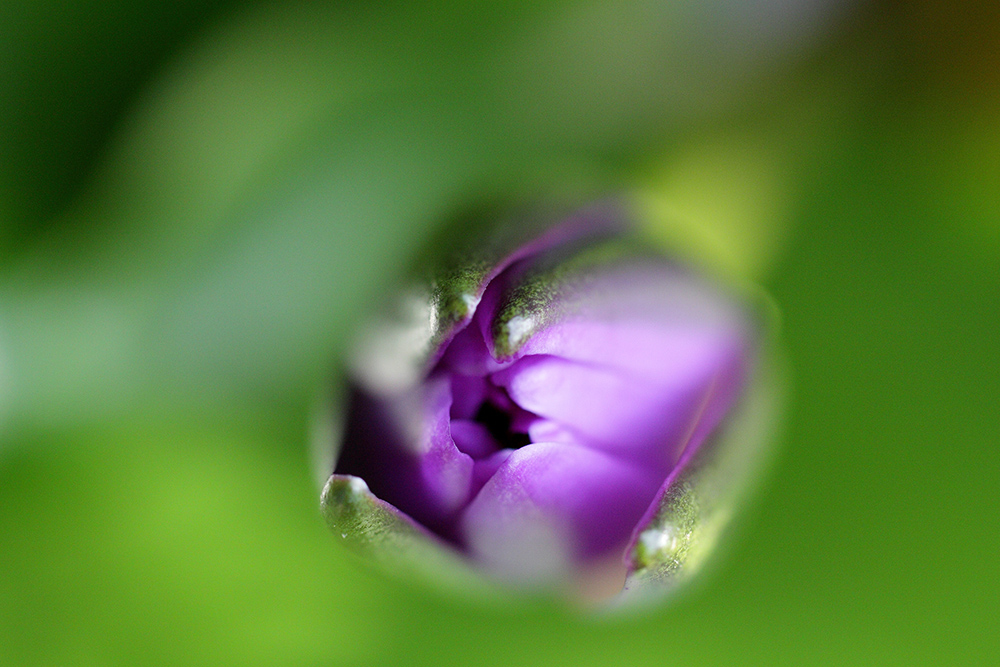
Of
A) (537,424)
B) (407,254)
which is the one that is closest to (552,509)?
(537,424)

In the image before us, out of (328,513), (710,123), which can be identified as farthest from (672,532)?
(710,123)

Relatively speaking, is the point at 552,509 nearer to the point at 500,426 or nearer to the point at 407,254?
the point at 500,426

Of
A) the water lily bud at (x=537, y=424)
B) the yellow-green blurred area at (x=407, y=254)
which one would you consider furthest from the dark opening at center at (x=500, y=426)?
the yellow-green blurred area at (x=407, y=254)

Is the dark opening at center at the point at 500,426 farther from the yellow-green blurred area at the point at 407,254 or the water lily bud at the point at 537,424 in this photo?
the yellow-green blurred area at the point at 407,254

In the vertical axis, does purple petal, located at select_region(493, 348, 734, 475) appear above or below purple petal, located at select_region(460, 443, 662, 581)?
above

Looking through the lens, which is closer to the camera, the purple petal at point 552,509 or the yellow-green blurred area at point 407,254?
the purple petal at point 552,509

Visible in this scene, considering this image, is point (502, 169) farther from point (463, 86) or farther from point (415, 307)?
point (415, 307)

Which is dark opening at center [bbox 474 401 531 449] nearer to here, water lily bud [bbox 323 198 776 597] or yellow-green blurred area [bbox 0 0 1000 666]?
water lily bud [bbox 323 198 776 597]

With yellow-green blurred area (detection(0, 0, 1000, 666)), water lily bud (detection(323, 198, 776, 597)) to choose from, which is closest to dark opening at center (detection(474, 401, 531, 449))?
water lily bud (detection(323, 198, 776, 597))
